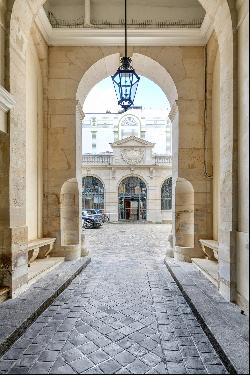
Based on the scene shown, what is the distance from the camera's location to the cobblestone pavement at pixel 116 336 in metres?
3.17

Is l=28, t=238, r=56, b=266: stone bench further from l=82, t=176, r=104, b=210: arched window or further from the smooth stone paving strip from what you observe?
l=82, t=176, r=104, b=210: arched window

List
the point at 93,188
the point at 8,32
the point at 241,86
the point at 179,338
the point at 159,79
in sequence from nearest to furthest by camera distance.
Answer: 1. the point at 179,338
2. the point at 241,86
3. the point at 8,32
4. the point at 159,79
5. the point at 93,188

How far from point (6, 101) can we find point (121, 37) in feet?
15.4

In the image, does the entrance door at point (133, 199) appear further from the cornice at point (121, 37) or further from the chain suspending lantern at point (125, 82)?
the chain suspending lantern at point (125, 82)

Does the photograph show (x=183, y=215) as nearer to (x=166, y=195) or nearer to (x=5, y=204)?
(x=5, y=204)

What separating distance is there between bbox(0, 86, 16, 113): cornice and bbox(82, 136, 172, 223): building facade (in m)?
Answer: 24.6

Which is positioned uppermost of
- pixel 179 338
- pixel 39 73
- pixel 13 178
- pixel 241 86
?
pixel 39 73

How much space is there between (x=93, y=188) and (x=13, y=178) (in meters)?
25.2

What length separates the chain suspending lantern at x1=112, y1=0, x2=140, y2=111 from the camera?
6.45m

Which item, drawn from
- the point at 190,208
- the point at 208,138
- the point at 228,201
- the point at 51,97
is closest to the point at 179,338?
the point at 228,201

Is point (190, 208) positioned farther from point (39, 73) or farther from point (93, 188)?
point (93, 188)

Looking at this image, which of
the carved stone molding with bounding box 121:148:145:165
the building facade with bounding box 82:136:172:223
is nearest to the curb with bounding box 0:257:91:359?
the building facade with bounding box 82:136:172:223

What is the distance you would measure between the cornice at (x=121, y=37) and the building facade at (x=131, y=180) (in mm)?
21231

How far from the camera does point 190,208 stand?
8555mm
